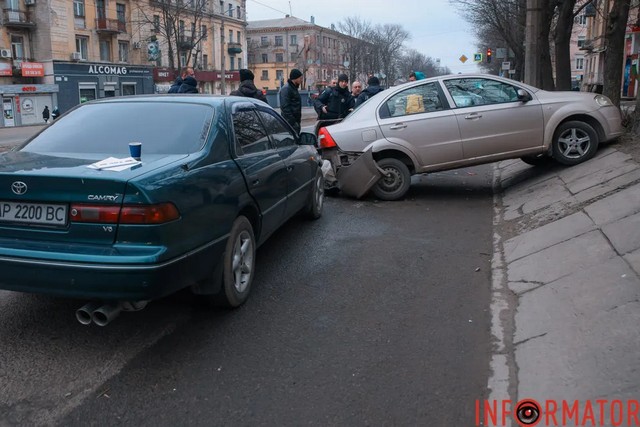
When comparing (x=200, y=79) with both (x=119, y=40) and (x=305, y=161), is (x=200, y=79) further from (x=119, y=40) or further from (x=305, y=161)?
(x=305, y=161)

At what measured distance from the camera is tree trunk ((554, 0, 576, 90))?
627 inches

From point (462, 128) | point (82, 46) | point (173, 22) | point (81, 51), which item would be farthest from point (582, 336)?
point (82, 46)

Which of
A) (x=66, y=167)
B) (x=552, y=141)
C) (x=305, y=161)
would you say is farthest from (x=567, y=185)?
(x=66, y=167)

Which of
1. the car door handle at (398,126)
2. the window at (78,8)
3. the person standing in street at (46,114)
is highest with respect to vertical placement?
the window at (78,8)

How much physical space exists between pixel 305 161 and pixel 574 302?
11.4ft

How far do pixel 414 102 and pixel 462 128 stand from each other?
32.3 inches

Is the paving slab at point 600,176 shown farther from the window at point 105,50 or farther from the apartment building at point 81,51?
the window at point 105,50

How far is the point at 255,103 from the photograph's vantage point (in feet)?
19.0

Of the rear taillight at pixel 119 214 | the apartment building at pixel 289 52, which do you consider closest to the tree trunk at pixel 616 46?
the rear taillight at pixel 119 214

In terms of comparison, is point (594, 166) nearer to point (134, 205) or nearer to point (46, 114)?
point (134, 205)

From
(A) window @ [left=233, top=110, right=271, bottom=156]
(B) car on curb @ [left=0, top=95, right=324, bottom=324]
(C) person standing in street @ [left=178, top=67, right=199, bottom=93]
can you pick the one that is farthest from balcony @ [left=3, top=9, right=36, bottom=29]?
(A) window @ [left=233, top=110, right=271, bottom=156]

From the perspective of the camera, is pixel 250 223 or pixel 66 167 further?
pixel 250 223

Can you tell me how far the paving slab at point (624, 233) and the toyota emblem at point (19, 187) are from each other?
14.6 feet

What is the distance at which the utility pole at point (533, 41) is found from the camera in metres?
15.2
